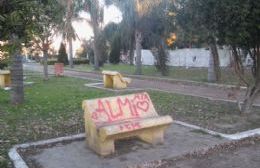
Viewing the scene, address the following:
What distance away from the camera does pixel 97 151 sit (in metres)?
5.81

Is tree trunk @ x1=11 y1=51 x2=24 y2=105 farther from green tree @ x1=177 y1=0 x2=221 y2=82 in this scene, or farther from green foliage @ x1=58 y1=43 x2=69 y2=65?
green foliage @ x1=58 y1=43 x2=69 y2=65

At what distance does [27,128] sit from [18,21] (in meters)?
4.86

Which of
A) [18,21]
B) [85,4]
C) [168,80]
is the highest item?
[85,4]

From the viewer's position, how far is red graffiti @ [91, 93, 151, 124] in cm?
604

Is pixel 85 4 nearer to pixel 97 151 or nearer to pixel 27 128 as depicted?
pixel 27 128

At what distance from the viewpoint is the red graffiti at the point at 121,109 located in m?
6.04

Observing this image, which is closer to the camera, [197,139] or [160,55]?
[197,139]

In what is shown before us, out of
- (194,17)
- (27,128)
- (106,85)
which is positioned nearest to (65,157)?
(27,128)

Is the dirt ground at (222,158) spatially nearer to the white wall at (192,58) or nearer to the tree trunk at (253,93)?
the tree trunk at (253,93)

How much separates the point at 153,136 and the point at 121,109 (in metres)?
0.71

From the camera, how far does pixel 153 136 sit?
20.4 ft

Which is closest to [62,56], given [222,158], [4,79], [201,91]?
[4,79]

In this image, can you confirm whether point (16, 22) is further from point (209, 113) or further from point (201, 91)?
point (201, 91)

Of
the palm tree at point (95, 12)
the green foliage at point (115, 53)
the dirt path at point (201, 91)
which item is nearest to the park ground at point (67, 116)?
the dirt path at point (201, 91)
